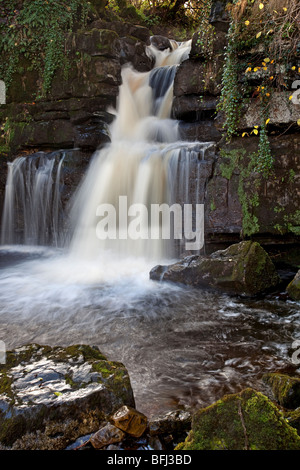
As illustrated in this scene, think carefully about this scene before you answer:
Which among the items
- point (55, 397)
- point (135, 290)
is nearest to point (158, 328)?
point (135, 290)

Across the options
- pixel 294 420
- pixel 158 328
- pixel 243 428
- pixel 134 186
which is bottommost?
pixel 158 328

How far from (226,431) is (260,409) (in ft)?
0.75

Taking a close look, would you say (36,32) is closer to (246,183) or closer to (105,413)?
(246,183)

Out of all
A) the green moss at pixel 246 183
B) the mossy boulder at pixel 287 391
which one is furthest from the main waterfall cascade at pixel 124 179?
the mossy boulder at pixel 287 391

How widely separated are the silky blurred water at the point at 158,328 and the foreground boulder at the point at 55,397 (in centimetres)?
45

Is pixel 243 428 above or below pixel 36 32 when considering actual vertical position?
below

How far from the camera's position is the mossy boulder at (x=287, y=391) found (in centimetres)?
229

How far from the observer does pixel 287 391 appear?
2334 millimetres

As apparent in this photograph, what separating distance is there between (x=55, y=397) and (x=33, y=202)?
27.2ft

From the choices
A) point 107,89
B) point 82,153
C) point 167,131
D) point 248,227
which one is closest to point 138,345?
point 248,227

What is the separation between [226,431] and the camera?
1.67m

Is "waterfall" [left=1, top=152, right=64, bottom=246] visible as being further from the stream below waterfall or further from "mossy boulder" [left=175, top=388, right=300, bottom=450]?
"mossy boulder" [left=175, top=388, right=300, bottom=450]

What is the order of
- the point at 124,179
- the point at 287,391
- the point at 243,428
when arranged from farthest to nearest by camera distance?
the point at 124,179 < the point at 287,391 < the point at 243,428

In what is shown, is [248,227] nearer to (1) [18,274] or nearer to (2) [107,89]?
(1) [18,274]
